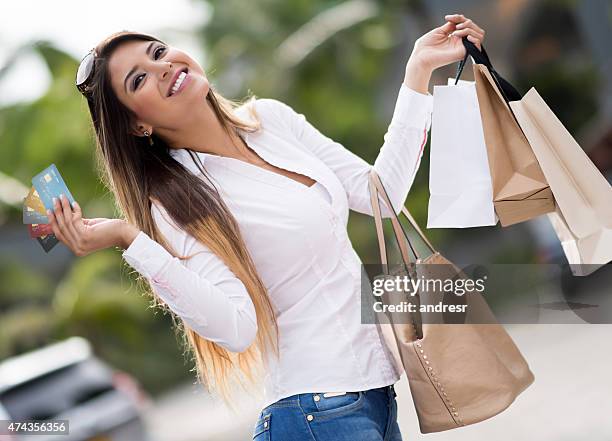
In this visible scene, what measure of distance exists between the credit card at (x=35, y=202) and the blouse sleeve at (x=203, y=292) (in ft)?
0.70

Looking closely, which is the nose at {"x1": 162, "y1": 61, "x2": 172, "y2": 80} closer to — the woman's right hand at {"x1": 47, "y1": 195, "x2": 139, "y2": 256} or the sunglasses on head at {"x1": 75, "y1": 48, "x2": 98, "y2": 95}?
the sunglasses on head at {"x1": 75, "y1": 48, "x2": 98, "y2": 95}

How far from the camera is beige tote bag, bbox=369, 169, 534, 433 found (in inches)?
89.0

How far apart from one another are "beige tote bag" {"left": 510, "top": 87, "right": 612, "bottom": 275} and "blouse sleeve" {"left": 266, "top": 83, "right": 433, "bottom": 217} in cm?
23

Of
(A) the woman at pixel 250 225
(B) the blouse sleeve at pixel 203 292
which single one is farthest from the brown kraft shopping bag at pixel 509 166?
(B) the blouse sleeve at pixel 203 292

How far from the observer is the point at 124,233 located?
2.17 m

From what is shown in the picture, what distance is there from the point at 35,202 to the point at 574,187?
1.25 metres

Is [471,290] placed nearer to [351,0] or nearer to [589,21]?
[589,21]

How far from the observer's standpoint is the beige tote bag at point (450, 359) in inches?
Result: 89.0

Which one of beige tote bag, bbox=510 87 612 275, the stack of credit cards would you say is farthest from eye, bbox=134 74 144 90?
beige tote bag, bbox=510 87 612 275

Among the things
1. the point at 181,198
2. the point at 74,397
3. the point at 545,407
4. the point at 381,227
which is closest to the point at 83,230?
the point at 181,198

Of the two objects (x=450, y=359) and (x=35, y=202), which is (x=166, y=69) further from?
(x=450, y=359)

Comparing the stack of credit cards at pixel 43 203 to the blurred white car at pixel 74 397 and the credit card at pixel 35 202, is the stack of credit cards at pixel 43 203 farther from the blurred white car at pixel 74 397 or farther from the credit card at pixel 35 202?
the blurred white car at pixel 74 397

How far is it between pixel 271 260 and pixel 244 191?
0.61 feet

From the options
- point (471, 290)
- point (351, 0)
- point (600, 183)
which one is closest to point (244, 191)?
point (471, 290)
